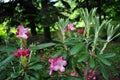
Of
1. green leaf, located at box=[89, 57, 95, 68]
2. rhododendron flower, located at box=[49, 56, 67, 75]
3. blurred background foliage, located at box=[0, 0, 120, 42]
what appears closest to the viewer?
rhododendron flower, located at box=[49, 56, 67, 75]

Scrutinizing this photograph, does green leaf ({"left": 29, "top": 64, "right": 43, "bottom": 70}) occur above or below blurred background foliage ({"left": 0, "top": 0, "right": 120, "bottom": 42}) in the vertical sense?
above

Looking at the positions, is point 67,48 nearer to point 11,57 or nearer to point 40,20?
point 11,57

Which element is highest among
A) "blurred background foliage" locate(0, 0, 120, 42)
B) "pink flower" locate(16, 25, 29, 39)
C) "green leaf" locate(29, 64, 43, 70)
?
"pink flower" locate(16, 25, 29, 39)

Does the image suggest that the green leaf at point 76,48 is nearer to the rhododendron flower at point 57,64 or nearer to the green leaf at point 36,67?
the rhododendron flower at point 57,64

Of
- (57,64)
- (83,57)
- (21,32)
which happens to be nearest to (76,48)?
(83,57)

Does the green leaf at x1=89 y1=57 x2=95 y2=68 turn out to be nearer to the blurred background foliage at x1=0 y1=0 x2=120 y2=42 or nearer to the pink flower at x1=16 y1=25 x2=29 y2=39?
the pink flower at x1=16 y1=25 x2=29 y2=39

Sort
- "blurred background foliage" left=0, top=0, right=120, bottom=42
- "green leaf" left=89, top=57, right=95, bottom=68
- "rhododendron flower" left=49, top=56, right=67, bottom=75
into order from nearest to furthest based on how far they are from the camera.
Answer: "rhododendron flower" left=49, top=56, right=67, bottom=75
"green leaf" left=89, top=57, right=95, bottom=68
"blurred background foliage" left=0, top=0, right=120, bottom=42

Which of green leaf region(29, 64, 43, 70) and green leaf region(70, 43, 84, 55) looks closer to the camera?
green leaf region(29, 64, 43, 70)

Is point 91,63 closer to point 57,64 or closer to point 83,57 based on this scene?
point 83,57

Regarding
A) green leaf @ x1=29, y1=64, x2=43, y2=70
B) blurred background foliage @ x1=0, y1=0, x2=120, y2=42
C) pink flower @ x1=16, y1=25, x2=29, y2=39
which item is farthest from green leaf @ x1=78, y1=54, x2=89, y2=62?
blurred background foliage @ x1=0, y1=0, x2=120, y2=42

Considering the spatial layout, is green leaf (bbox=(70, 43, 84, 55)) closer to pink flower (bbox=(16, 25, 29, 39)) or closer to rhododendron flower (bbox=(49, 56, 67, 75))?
rhododendron flower (bbox=(49, 56, 67, 75))

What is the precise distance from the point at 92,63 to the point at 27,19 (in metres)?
12.1

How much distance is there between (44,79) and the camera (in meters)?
3.51

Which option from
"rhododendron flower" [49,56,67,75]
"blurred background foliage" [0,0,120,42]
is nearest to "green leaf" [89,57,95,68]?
"rhododendron flower" [49,56,67,75]
